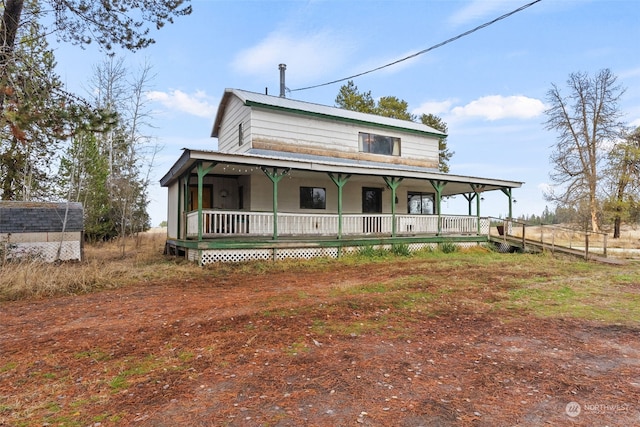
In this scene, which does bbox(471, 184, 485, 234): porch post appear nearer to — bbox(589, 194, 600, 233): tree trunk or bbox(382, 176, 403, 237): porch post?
bbox(382, 176, 403, 237): porch post

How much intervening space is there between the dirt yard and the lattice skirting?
13.7 feet

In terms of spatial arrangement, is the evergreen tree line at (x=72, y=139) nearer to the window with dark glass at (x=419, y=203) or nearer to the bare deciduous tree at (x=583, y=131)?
the window with dark glass at (x=419, y=203)

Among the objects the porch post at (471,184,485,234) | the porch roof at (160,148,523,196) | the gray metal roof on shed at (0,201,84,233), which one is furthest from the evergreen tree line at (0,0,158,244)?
the porch post at (471,184,485,234)

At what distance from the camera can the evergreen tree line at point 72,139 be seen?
681 centimetres

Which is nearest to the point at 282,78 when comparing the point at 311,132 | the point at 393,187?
the point at 311,132

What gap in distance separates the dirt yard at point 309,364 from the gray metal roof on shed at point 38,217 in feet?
20.1

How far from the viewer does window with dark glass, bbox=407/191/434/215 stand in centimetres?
1936

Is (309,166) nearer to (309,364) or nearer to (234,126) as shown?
(234,126)

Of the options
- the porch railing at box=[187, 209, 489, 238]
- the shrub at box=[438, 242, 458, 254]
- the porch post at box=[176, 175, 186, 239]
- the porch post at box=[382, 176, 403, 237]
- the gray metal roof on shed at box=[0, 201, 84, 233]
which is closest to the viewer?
the gray metal roof on shed at box=[0, 201, 84, 233]

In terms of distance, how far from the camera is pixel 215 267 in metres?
10.4

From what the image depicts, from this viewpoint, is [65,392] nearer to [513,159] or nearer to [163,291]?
[163,291]

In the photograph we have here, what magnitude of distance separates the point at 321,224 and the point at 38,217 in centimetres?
959

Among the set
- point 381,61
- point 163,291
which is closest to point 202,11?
point 381,61

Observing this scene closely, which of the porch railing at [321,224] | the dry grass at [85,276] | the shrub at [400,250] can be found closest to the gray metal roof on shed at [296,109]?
the porch railing at [321,224]
